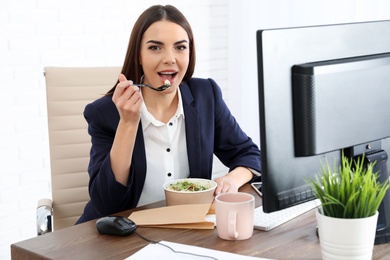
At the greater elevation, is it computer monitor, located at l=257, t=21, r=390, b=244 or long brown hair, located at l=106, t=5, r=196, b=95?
long brown hair, located at l=106, t=5, r=196, b=95

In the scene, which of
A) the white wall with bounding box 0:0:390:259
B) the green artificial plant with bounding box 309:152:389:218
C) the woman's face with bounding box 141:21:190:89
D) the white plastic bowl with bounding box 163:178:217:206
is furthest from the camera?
the white wall with bounding box 0:0:390:259

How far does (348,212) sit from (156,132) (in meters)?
0.90

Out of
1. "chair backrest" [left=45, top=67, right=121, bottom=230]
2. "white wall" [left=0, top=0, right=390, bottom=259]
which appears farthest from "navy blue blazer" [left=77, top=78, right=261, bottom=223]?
"white wall" [left=0, top=0, right=390, bottom=259]

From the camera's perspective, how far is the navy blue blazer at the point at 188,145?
1.76m

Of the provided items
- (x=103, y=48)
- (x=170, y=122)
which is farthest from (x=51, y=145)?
(x=103, y=48)

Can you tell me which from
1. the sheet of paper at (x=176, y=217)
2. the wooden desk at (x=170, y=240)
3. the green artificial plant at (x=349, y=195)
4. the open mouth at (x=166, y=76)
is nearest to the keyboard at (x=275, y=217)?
the wooden desk at (x=170, y=240)

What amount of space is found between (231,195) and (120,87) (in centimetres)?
44

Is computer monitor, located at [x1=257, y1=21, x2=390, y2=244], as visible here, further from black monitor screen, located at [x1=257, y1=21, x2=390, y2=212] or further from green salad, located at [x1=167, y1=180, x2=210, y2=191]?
green salad, located at [x1=167, y1=180, x2=210, y2=191]

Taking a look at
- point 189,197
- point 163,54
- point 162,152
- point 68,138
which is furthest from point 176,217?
point 68,138

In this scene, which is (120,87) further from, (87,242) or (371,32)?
(371,32)

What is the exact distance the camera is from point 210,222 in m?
1.49

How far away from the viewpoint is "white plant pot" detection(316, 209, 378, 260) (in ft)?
3.75

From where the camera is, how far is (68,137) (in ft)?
7.02

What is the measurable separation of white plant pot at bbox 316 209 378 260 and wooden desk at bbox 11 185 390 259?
12 cm
